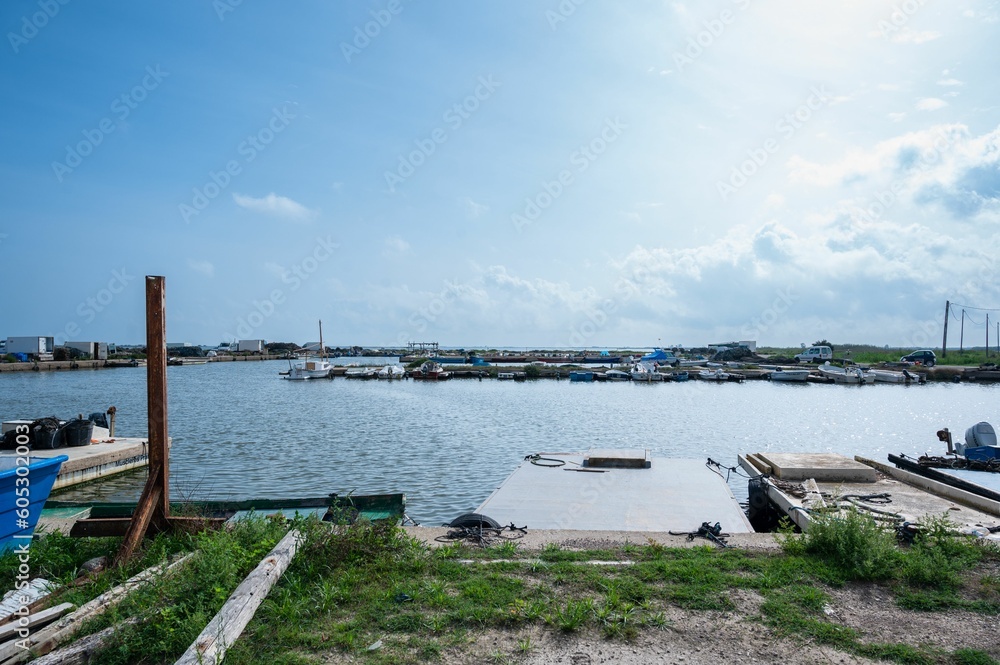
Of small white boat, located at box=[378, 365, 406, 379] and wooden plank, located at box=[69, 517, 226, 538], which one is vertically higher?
wooden plank, located at box=[69, 517, 226, 538]

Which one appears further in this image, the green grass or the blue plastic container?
the blue plastic container

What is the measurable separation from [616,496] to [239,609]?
9.01m

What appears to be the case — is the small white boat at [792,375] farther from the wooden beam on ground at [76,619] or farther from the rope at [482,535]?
the wooden beam on ground at [76,619]

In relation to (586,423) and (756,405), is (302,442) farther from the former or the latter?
(756,405)

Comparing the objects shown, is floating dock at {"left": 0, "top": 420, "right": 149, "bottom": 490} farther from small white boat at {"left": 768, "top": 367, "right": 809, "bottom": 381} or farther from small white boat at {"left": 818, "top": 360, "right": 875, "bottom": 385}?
small white boat at {"left": 818, "top": 360, "right": 875, "bottom": 385}

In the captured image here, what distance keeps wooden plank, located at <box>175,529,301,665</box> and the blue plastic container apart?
317 cm

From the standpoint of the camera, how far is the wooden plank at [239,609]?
433cm

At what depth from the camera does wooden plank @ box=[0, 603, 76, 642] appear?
193 inches

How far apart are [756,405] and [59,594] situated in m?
45.8

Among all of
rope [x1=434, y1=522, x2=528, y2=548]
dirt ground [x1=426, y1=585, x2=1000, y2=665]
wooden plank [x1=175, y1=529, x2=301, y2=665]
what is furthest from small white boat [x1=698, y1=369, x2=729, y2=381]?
wooden plank [x1=175, y1=529, x2=301, y2=665]

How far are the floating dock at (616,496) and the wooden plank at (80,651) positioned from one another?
269 inches

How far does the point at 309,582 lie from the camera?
590 cm

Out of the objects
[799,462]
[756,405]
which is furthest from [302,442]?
[756,405]

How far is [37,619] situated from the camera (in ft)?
16.7
